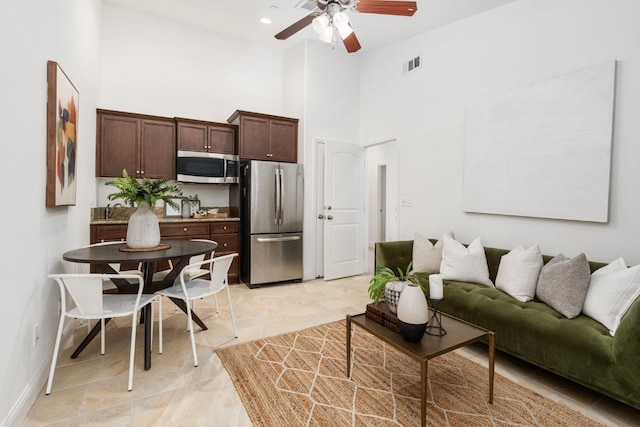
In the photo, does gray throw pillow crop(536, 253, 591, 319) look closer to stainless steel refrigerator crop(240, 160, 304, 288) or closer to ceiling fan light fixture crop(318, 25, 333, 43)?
ceiling fan light fixture crop(318, 25, 333, 43)

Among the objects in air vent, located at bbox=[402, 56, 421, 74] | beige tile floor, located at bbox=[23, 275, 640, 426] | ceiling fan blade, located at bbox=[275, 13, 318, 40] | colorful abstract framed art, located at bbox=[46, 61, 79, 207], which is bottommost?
beige tile floor, located at bbox=[23, 275, 640, 426]

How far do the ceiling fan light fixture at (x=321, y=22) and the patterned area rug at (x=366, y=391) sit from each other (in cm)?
259

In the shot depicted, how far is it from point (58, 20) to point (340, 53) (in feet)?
12.1

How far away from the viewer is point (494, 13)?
328 centimetres

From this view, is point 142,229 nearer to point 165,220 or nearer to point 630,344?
point 165,220

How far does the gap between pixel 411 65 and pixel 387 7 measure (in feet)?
6.70

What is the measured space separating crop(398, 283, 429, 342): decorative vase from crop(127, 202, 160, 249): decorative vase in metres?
1.99

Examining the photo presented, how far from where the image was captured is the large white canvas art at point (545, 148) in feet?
8.23

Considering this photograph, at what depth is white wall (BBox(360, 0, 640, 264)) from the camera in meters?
2.41

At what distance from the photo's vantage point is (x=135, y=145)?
13.1 ft

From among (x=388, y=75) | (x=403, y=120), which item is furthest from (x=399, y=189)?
(x=388, y=75)

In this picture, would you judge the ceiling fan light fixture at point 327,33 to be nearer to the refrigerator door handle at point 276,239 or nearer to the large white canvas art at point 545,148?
the large white canvas art at point 545,148

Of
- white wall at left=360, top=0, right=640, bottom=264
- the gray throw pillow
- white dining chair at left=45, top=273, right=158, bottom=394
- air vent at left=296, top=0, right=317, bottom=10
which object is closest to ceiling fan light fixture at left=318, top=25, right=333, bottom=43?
air vent at left=296, top=0, right=317, bottom=10

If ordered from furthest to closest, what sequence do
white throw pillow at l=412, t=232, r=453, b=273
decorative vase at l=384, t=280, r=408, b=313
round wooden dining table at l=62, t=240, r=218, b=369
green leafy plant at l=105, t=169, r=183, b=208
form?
white throw pillow at l=412, t=232, r=453, b=273 → green leafy plant at l=105, t=169, r=183, b=208 → round wooden dining table at l=62, t=240, r=218, b=369 → decorative vase at l=384, t=280, r=408, b=313
